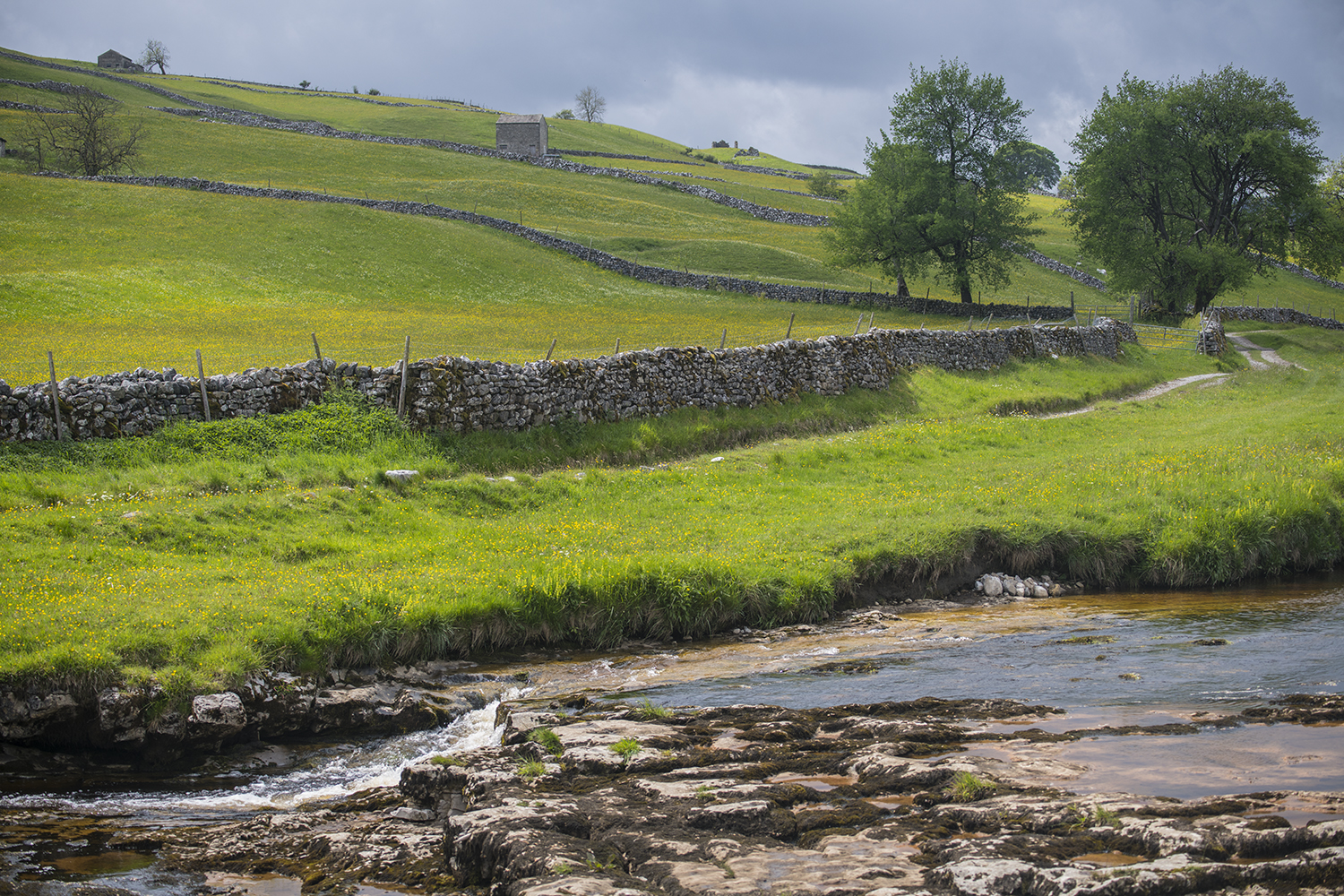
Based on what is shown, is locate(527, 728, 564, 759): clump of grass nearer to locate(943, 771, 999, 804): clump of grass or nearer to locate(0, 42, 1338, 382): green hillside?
locate(943, 771, 999, 804): clump of grass

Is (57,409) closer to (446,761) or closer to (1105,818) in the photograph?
(446,761)

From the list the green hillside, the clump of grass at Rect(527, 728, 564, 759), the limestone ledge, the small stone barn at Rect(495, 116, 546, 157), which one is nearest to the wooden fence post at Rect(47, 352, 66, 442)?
the green hillside

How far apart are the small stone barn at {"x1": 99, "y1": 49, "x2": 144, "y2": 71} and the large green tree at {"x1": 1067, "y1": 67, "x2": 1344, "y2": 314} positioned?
152 meters

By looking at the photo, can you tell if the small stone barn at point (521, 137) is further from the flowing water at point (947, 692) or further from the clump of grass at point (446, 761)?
the clump of grass at point (446, 761)

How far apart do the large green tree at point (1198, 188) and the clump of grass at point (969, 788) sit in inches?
2195

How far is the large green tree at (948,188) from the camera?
177 feet

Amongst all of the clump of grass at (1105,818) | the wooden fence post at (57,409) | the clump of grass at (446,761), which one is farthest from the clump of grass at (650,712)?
the wooden fence post at (57,409)

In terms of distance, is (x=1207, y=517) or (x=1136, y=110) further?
(x=1136, y=110)

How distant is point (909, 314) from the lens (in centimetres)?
5475

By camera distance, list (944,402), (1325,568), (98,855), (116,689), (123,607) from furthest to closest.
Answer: (944,402), (1325,568), (123,607), (116,689), (98,855)

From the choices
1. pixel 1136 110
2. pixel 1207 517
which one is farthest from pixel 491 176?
pixel 1207 517

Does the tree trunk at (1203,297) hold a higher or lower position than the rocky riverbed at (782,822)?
higher

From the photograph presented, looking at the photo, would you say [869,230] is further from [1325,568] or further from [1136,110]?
[1325,568]

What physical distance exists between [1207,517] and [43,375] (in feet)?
86.2
